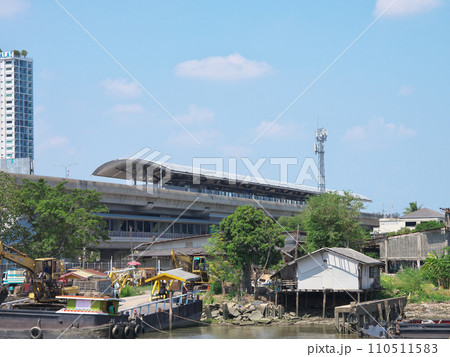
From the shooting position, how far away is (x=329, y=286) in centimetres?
4697

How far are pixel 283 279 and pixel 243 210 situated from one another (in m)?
6.24

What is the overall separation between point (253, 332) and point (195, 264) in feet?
60.5

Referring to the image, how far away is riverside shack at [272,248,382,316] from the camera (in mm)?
46594

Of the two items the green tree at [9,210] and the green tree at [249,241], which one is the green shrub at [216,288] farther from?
the green tree at [9,210]

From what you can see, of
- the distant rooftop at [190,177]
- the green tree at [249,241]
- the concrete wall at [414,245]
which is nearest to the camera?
the green tree at [249,241]

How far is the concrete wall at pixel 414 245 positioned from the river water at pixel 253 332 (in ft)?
79.6

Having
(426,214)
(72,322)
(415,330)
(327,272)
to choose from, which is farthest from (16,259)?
(426,214)

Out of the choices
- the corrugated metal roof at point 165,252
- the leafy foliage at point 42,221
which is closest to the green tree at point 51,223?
the leafy foliage at point 42,221

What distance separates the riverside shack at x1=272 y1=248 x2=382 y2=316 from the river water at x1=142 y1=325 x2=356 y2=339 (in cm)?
491

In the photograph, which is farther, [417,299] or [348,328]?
[417,299]

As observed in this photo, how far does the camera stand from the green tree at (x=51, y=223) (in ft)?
169

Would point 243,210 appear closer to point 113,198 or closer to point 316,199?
point 316,199

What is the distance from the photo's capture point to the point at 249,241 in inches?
1892

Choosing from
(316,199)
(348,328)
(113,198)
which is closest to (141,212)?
(113,198)
